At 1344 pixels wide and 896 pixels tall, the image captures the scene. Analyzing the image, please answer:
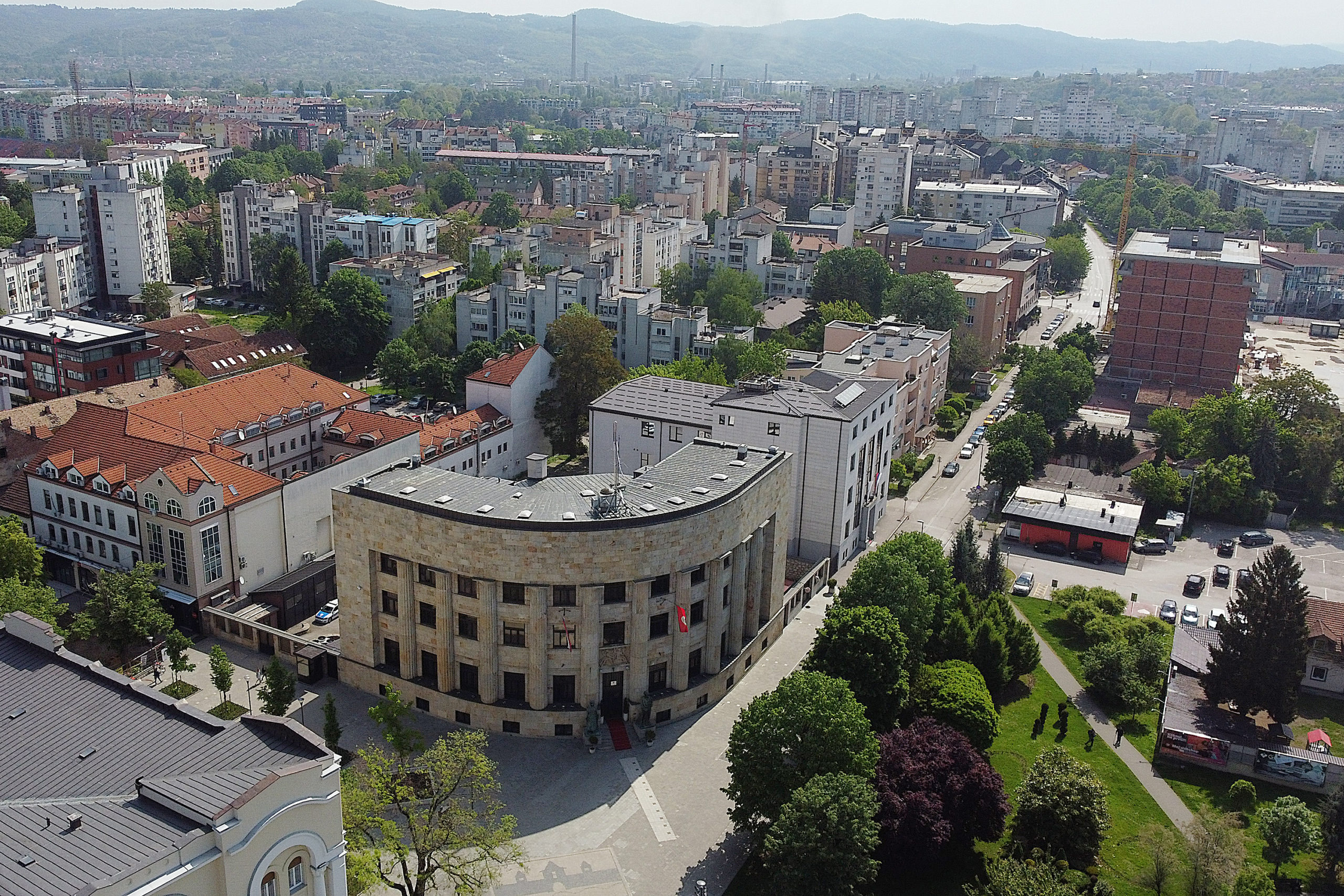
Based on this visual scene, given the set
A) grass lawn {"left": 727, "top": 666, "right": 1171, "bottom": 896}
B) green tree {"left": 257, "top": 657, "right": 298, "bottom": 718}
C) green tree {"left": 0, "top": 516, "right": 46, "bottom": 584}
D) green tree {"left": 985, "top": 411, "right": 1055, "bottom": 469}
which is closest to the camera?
grass lawn {"left": 727, "top": 666, "right": 1171, "bottom": 896}

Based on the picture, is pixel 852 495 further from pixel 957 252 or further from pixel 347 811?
pixel 957 252

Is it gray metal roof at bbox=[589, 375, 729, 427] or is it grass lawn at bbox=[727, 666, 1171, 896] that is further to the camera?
gray metal roof at bbox=[589, 375, 729, 427]

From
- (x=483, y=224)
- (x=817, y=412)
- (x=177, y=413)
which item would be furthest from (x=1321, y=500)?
(x=483, y=224)

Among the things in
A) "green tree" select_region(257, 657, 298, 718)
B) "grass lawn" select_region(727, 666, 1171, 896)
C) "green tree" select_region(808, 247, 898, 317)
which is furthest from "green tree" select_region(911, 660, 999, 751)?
"green tree" select_region(808, 247, 898, 317)

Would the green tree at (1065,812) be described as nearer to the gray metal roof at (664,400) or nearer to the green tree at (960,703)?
the green tree at (960,703)

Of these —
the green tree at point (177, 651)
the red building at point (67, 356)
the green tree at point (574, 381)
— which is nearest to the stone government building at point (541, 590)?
the green tree at point (177, 651)

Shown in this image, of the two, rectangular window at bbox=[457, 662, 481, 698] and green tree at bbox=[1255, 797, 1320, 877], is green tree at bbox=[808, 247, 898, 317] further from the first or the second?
green tree at bbox=[1255, 797, 1320, 877]
